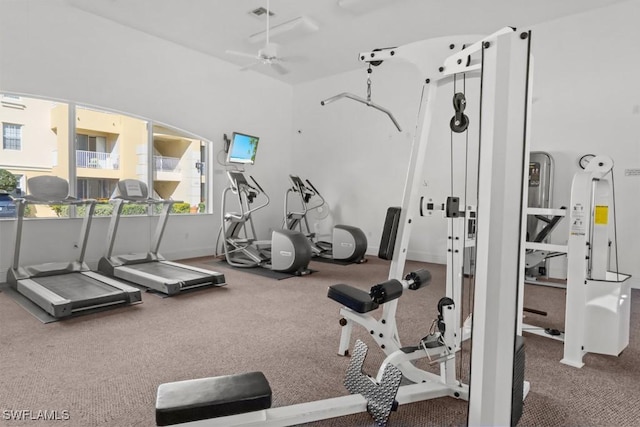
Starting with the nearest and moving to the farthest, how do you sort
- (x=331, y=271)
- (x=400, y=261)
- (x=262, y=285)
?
1. (x=400, y=261)
2. (x=262, y=285)
3. (x=331, y=271)

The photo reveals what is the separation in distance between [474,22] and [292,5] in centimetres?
260

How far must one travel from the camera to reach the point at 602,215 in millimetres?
2754

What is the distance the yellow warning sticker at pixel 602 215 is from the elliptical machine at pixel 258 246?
3.42 m

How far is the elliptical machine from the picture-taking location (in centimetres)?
527

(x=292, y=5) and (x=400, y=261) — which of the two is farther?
(x=292, y=5)

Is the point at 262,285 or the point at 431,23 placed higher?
the point at 431,23

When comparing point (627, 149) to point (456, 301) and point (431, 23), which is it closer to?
point (431, 23)

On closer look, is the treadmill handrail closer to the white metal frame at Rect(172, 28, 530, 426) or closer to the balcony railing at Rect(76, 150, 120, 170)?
the balcony railing at Rect(76, 150, 120, 170)

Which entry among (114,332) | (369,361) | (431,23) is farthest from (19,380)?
(431,23)

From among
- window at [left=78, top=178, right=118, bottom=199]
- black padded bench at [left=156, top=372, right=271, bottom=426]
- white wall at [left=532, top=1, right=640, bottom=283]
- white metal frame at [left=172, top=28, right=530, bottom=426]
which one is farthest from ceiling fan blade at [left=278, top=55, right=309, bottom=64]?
black padded bench at [left=156, top=372, right=271, bottom=426]

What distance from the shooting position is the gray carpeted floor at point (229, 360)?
197 cm

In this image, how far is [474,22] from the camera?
534 centimetres

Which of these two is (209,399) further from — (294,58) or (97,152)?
(294,58)

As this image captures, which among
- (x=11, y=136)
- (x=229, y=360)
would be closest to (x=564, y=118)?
(x=229, y=360)
